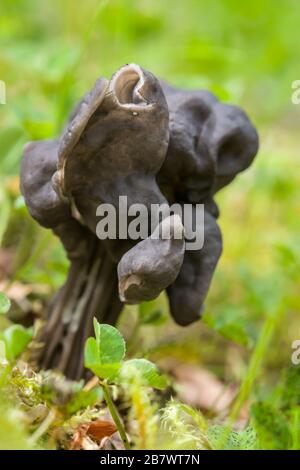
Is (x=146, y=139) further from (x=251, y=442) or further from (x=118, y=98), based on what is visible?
(x=251, y=442)

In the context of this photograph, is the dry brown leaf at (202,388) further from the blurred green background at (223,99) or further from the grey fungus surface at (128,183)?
the grey fungus surface at (128,183)

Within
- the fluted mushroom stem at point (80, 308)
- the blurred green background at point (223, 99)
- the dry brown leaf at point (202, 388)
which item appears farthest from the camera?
the blurred green background at point (223, 99)

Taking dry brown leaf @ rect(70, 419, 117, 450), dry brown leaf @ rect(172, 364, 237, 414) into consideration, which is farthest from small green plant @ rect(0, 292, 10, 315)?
dry brown leaf @ rect(172, 364, 237, 414)

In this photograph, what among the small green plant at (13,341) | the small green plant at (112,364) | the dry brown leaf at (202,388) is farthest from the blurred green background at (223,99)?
the small green plant at (112,364)

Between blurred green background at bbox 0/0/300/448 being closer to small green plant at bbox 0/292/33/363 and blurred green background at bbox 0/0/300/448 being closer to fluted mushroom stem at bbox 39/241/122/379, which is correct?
fluted mushroom stem at bbox 39/241/122/379

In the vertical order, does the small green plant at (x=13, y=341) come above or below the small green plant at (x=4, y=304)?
below
